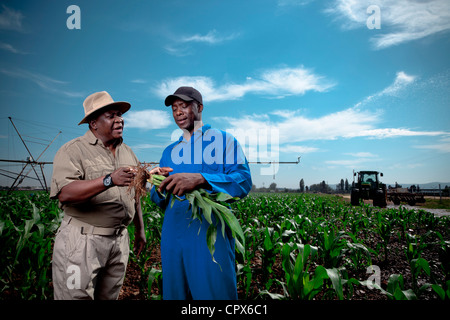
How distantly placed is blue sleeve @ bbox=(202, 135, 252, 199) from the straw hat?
3.22ft

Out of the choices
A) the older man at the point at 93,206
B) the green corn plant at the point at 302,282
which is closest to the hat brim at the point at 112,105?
the older man at the point at 93,206

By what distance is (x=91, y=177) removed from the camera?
1.82m

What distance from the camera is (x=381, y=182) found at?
18219 millimetres

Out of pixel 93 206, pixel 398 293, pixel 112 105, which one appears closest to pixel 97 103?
pixel 112 105

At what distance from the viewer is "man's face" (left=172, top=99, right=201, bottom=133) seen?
1938 mm

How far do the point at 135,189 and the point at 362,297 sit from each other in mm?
3396

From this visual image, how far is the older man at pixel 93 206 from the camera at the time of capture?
1.63 meters

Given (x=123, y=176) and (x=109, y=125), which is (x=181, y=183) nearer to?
(x=123, y=176)

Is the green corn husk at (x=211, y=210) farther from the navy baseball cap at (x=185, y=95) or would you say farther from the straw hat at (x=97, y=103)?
the straw hat at (x=97, y=103)

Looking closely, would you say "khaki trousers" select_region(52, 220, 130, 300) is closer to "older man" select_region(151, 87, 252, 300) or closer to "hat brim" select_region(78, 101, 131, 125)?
"older man" select_region(151, 87, 252, 300)

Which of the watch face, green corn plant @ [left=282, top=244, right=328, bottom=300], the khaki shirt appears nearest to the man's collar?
the khaki shirt

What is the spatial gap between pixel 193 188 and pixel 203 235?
381 millimetres
